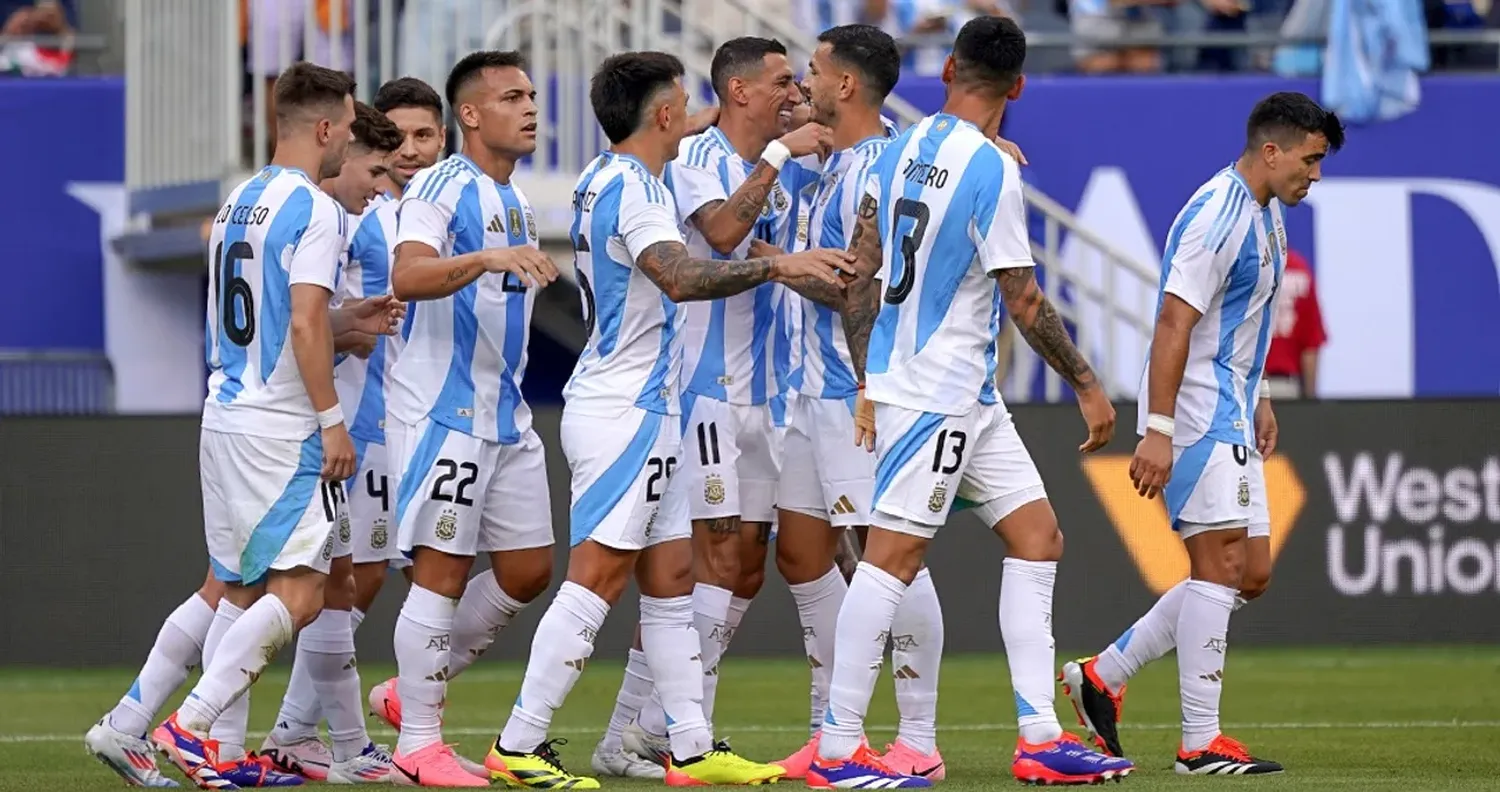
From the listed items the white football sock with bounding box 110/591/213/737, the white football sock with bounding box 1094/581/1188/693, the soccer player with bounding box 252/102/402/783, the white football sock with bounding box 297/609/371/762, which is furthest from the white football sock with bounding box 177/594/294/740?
the white football sock with bounding box 1094/581/1188/693

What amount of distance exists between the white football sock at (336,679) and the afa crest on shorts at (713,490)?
4.33 feet

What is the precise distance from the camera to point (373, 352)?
29.7 feet

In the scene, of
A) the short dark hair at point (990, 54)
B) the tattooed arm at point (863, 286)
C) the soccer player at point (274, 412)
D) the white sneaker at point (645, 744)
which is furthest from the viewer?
the white sneaker at point (645, 744)

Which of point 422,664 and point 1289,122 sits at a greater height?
point 1289,122

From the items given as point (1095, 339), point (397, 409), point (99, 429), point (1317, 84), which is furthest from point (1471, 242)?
point (397, 409)

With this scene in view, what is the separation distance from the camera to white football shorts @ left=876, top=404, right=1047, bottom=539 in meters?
7.56

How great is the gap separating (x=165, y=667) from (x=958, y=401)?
2732 mm

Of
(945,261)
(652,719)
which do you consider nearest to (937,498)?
(945,261)

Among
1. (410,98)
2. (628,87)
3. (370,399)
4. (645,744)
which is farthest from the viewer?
(410,98)

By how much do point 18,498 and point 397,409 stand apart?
5.60 m

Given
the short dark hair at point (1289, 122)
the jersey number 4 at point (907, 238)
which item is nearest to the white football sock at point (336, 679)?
the jersey number 4 at point (907, 238)

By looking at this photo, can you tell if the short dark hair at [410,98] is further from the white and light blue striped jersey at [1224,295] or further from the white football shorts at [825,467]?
the white and light blue striped jersey at [1224,295]

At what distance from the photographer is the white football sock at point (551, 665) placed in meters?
7.74

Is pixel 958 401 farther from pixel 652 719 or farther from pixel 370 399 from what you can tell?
pixel 370 399
